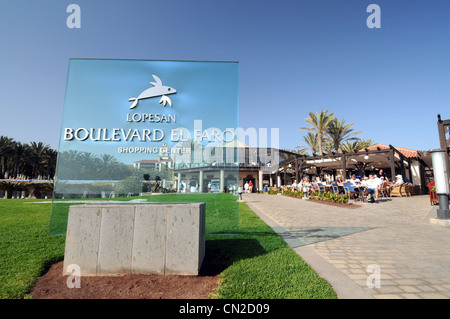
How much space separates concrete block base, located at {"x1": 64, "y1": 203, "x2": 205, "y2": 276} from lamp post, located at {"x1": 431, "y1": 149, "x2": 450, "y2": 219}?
7495mm

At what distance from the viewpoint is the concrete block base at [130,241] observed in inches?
118

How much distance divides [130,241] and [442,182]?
8.66 metres

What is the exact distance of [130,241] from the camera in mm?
3021

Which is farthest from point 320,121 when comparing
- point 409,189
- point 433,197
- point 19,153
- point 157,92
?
point 19,153

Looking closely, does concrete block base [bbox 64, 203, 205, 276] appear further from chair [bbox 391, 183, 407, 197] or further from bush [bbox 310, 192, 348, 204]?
chair [bbox 391, 183, 407, 197]

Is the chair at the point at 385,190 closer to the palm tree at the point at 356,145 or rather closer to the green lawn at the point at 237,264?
the green lawn at the point at 237,264

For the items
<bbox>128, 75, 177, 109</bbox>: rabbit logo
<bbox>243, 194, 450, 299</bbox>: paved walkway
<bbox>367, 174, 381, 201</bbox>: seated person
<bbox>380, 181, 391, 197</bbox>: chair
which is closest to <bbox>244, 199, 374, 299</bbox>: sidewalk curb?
<bbox>243, 194, 450, 299</bbox>: paved walkway

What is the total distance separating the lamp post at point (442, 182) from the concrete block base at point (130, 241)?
7495mm

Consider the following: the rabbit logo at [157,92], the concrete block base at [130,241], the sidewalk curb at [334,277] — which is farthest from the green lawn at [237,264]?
the rabbit logo at [157,92]

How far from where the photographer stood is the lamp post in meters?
6.36

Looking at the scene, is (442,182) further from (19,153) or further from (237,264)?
(19,153)
